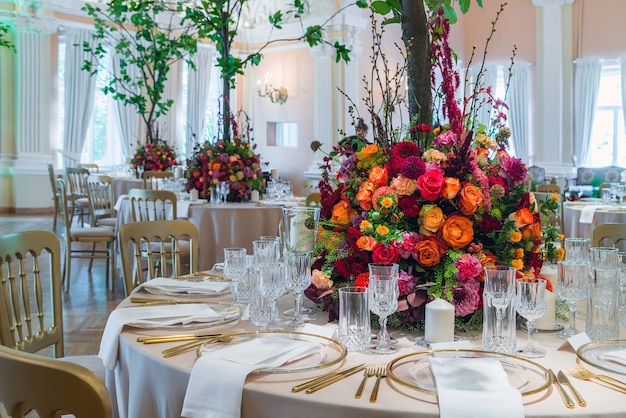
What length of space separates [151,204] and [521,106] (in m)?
9.81

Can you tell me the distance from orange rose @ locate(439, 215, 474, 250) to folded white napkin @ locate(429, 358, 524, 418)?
16.2 inches

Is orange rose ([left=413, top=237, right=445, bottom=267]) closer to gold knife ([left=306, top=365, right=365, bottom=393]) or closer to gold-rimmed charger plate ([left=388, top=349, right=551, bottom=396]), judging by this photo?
gold-rimmed charger plate ([left=388, top=349, right=551, bottom=396])

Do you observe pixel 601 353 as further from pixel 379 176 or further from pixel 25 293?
pixel 25 293

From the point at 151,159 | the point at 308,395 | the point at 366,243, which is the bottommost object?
the point at 308,395

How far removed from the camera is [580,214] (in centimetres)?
566

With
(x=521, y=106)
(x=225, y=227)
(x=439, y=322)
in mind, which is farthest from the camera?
(x=521, y=106)

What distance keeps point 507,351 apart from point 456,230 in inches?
14.4

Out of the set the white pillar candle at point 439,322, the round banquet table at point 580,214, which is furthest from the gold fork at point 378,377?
the round banquet table at point 580,214

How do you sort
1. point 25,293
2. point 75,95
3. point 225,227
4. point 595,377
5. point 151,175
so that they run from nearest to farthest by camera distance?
point 595,377
point 25,293
point 225,227
point 151,175
point 75,95

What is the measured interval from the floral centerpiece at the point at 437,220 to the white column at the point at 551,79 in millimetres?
11570

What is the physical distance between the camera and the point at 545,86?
12.8 metres

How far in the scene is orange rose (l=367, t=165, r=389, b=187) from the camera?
1851mm

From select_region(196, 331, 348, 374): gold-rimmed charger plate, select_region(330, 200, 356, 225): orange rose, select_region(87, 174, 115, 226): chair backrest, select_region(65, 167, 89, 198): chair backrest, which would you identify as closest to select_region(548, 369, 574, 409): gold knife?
select_region(196, 331, 348, 374): gold-rimmed charger plate

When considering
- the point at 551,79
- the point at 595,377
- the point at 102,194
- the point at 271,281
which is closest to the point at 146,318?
the point at 271,281
